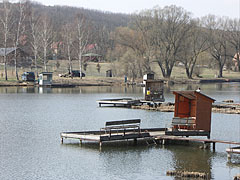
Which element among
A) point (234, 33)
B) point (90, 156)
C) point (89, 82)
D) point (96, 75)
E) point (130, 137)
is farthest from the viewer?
point (234, 33)

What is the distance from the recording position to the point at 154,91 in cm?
5244

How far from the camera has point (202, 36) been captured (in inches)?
4343

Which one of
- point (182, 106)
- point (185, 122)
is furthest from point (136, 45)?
point (185, 122)

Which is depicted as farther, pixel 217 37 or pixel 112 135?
pixel 217 37

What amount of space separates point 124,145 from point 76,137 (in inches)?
111

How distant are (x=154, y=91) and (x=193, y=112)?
20752mm

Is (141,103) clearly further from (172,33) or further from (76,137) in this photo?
(172,33)

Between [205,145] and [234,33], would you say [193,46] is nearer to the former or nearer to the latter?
[234,33]

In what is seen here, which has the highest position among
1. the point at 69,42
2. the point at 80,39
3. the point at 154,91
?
the point at 80,39

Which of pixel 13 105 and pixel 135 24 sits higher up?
pixel 135 24

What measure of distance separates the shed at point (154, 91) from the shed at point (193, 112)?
19980 mm

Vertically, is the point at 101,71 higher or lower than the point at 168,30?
lower

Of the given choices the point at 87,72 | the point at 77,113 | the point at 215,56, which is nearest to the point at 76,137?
the point at 77,113

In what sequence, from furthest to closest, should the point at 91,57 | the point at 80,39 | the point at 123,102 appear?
the point at 91,57 → the point at 80,39 → the point at 123,102
